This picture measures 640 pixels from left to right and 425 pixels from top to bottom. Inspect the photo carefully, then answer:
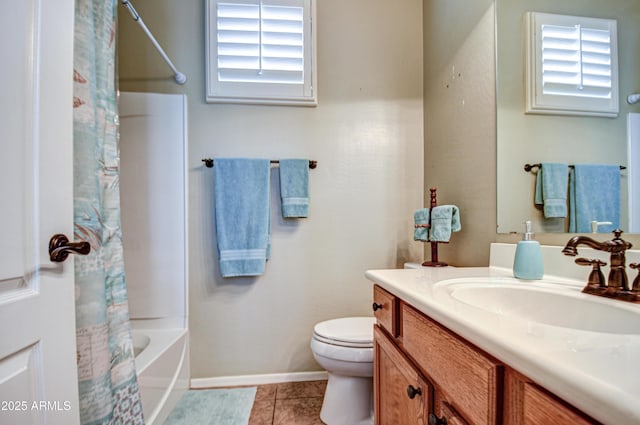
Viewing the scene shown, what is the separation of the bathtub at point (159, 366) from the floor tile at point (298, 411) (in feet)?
1.82

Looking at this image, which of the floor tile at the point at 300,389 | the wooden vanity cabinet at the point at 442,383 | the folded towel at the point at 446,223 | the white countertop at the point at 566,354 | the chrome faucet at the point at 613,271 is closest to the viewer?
the white countertop at the point at 566,354

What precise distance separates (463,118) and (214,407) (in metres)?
2.01

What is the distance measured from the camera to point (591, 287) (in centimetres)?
68

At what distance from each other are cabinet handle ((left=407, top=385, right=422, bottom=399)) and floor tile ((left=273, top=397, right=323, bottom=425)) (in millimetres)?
892

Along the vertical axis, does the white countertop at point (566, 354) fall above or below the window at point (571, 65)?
below

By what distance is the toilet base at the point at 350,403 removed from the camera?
50.6 inches

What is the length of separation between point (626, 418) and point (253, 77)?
1.88 metres

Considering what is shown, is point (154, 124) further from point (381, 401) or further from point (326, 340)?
point (381, 401)

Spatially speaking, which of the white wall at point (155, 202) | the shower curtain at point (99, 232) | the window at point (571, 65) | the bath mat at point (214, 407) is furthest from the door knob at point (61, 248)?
the window at point (571, 65)

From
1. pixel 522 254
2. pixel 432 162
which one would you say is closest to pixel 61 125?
pixel 522 254

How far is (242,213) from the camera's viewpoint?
1.61m

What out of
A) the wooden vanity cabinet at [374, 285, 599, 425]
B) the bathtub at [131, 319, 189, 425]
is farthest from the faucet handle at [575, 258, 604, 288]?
the bathtub at [131, 319, 189, 425]

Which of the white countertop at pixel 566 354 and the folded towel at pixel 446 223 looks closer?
the white countertop at pixel 566 354

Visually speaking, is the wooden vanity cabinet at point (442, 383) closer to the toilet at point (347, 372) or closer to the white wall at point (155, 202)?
the toilet at point (347, 372)
